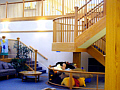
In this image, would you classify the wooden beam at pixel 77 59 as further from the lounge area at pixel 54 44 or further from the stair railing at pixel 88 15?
the stair railing at pixel 88 15

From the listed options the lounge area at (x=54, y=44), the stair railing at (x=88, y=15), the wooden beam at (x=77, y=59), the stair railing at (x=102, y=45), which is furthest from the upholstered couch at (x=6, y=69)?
the stair railing at (x=102, y=45)

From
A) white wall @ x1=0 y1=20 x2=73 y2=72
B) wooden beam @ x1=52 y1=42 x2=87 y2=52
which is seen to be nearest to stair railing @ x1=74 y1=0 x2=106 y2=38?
wooden beam @ x1=52 y1=42 x2=87 y2=52

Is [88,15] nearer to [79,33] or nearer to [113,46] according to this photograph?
[79,33]

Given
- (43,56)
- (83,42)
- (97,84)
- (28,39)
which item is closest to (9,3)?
(28,39)

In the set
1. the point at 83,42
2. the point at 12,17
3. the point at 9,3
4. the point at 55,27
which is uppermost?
the point at 9,3

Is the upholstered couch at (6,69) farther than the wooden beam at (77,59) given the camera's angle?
No

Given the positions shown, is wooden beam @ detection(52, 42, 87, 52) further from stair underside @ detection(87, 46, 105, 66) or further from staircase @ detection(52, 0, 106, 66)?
stair underside @ detection(87, 46, 105, 66)

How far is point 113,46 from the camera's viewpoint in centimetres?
155

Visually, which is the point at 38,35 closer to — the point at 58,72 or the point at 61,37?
the point at 61,37

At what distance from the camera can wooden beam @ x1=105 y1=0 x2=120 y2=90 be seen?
5.00 feet

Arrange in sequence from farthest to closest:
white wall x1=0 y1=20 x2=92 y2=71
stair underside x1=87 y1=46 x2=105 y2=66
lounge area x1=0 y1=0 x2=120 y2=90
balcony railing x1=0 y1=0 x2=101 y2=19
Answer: white wall x1=0 y1=20 x2=92 y2=71
balcony railing x1=0 y1=0 x2=101 y2=19
stair underside x1=87 y1=46 x2=105 y2=66
lounge area x1=0 y1=0 x2=120 y2=90

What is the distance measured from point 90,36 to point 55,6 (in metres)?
4.85

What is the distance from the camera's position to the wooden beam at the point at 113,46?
152 cm

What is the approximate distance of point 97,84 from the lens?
607cm
